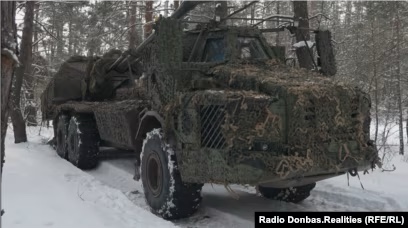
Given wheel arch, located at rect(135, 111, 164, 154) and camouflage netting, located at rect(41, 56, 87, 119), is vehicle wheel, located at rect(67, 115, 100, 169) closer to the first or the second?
camouflage netting, located at rect(41, 56, 87, 119)

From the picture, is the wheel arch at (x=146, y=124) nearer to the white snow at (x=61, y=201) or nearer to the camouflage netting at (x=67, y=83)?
the white snow at (x=61, y=201)

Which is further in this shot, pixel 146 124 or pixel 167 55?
pixel 146 124

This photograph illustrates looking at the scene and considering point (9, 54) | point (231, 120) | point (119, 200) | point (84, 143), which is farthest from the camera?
point (84, 143)

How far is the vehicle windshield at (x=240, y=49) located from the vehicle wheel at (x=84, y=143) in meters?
3.90

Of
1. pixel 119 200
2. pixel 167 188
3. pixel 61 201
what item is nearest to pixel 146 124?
pixel 119 200

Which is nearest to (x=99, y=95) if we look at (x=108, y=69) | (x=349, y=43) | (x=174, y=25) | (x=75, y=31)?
(x=108, y=69)

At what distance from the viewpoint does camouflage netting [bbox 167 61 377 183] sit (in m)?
4.61

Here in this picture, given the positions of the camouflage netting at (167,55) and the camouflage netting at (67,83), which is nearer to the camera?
the camouflage netting at (167,55)

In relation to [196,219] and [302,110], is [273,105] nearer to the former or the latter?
[302,110]

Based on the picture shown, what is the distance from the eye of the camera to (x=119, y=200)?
6164mm

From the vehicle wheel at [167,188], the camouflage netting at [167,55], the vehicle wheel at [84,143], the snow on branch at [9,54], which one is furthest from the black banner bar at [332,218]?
the vehicle wheel at [84,143]

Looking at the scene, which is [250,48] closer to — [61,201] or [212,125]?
[212,125]

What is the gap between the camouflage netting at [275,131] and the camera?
461cm

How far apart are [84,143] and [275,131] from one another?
550cm
